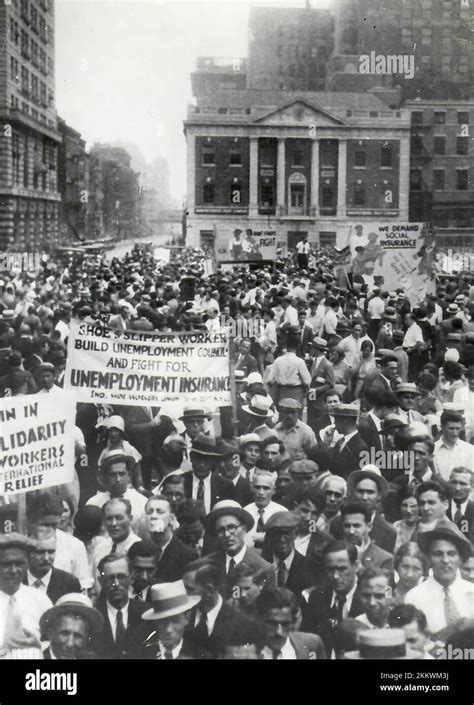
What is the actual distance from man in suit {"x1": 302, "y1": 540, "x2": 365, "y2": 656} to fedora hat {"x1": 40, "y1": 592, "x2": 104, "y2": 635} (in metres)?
1.72

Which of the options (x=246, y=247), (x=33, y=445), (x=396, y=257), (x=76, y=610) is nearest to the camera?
(x=76, y=610)

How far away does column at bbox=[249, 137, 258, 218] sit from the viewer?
75.7 feet

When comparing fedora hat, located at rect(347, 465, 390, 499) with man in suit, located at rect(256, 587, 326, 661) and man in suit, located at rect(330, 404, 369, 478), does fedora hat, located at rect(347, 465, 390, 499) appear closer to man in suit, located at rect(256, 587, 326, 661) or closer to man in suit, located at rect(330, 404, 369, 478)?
man in suit, located at rect(330, 404, 369, 478)

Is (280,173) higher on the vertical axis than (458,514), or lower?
higher

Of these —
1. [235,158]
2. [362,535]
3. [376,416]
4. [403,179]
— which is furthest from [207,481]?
[403,179]

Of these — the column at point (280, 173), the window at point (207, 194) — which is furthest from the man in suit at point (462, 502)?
the column at point (280, 173)

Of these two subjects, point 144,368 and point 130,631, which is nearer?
point 130,631

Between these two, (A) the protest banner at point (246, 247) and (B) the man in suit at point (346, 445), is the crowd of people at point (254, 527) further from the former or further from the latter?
(A) the protest banner at point (246, 247)

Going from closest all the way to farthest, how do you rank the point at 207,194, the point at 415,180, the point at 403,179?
the point at 207,194 → the point at 403,179 → the point at 415,180

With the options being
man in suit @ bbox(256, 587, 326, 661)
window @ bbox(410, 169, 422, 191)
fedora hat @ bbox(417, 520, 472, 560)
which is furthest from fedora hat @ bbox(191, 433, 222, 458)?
window @ bbox(410, 169, 422, 191)

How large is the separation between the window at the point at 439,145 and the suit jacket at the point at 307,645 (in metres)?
22.2

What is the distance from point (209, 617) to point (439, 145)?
24.8 metres

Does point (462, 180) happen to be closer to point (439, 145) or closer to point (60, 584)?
point (439, 145)

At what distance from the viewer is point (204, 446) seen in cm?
834
